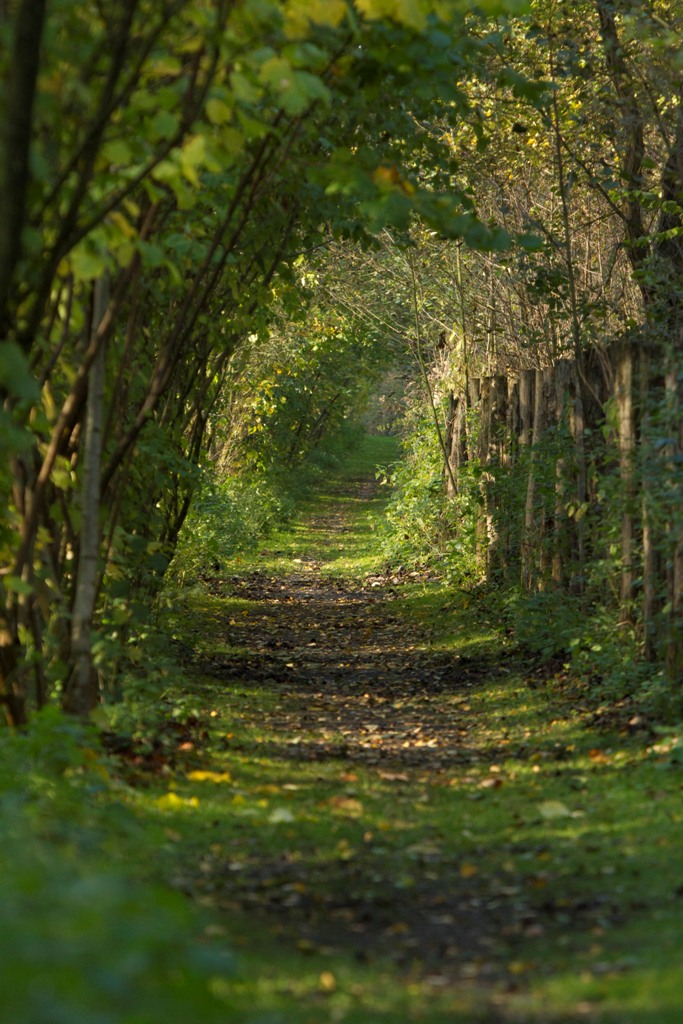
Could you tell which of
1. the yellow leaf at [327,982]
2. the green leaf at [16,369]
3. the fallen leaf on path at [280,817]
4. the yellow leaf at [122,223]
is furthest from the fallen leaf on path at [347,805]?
the yellow leaf at [122,223]

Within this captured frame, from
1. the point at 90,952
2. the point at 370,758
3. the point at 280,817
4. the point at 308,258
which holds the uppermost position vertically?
the point at 308,258

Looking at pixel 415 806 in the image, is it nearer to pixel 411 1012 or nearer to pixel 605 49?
pixel 411 1012

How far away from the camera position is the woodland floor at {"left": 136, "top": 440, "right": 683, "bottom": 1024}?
382 centimetres

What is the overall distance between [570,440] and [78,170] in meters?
5.96

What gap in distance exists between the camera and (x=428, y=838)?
585 centimetres

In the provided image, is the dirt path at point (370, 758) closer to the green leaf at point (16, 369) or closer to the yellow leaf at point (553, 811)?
the yellow leaf at point (553, 811)

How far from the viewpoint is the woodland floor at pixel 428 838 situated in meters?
3.82

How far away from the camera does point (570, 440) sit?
10.3 m

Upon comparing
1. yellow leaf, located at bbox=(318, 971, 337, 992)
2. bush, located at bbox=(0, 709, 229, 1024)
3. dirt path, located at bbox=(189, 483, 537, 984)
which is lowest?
dirt path, located at bbox=(189, 483, 537, 984)

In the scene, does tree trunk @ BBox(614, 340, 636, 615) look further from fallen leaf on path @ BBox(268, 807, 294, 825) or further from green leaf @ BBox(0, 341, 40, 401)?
green leaf @ BBox(0, 341, 40, 401)

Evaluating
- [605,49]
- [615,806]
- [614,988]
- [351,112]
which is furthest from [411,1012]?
[605,49]

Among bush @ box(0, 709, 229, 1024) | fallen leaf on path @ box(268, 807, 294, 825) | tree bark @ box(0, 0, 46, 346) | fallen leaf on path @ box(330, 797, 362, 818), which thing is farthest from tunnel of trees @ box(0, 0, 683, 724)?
bush @ box(0, 709, 229, 1024)

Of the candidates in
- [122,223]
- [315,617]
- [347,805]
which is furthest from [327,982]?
[315,617]

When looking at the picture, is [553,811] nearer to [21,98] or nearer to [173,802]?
[173,802]
